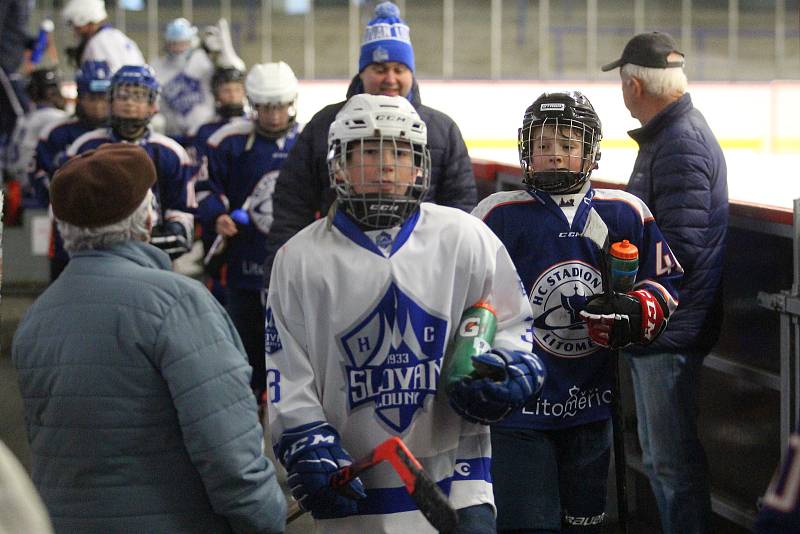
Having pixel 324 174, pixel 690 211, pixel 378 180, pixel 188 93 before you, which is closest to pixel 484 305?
pixel 378 180

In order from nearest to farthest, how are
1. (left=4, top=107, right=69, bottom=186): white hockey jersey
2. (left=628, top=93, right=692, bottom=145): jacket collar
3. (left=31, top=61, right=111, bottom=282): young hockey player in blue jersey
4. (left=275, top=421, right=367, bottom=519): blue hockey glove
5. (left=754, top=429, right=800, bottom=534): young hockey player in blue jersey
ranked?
1. (left=754, top=429, right=800, bottom=534): young hockey player in blue jersey
2. (left=275, top=421, right=367, bottom=519): blue hockey glove
3. (left=628, top=93, right=692, bottom=145): jacket collar
4. (left=31, top=61, right=111, bottom=282): young hockey player in blue jersey
5. (left=4, top=107, right=69, bottom=186): white hockey jersey

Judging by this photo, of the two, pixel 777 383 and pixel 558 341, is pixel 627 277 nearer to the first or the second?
pixel 558 341

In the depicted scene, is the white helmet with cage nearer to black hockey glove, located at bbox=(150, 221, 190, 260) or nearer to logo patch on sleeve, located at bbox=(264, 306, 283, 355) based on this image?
logo patch on sleeve, located at bbox=(264, 306, 283, 355)

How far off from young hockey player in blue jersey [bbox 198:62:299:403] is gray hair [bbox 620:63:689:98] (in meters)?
1.89

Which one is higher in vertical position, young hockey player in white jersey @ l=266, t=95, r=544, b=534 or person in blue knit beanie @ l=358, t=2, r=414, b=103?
person in blue knit beanie @ l=358, t=2, r=414, b=103

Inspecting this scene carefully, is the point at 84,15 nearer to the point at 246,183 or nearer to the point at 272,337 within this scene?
the point at 246,183

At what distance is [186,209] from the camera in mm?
5254

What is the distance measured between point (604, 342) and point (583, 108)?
1.97ft

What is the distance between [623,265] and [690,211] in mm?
729

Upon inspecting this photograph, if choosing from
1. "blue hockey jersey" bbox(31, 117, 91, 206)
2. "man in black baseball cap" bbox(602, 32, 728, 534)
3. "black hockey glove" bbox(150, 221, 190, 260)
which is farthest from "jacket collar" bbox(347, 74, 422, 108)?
"blue hockey jersey" bbox(31, 117, 91, 206)

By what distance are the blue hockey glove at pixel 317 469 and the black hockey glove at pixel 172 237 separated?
2688 millimetres

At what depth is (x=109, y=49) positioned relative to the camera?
8016mm

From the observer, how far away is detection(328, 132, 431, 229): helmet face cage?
2.59 metres

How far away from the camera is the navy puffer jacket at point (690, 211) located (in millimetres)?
3830
